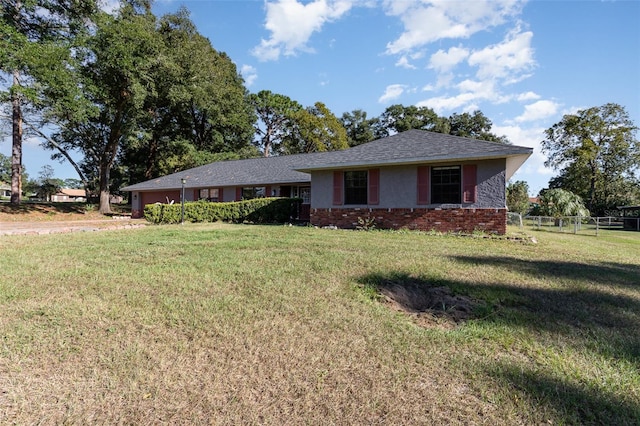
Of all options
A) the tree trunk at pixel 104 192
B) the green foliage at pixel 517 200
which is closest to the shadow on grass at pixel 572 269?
the tree trunk at pixel 104 192

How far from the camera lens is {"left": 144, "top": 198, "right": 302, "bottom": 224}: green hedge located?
1505 centimetres

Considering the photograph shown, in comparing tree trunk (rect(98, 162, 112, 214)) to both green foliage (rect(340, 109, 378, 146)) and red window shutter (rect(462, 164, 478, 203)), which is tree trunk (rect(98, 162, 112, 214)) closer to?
red window shutter (rect(462, 164, 478, 203))

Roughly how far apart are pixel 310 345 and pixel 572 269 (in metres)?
5.60

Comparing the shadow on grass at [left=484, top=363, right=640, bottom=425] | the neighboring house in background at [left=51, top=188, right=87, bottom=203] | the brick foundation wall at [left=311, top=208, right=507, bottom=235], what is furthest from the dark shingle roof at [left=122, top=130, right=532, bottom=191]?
the neighboring house in background at [left=51, top=188, right=87, bottom=203]

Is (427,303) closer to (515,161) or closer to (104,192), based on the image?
(515,161)

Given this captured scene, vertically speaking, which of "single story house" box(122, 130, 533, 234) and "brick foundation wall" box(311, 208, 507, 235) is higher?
"single story house" box(122, 130, 533, 234)

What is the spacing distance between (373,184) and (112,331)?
10.3 metres

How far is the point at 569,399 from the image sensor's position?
2135mm

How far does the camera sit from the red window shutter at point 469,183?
1059cm

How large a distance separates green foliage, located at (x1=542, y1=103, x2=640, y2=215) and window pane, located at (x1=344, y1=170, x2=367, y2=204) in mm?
32348

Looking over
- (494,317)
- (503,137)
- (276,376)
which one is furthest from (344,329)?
(503,137)

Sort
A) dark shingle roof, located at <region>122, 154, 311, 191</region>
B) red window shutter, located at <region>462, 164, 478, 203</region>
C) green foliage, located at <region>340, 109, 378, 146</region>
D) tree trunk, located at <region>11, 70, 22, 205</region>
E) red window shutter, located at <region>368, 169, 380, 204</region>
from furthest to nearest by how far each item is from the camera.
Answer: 1. green foliage, located at <region>340, 109, 378, 146</region>
2. tree trunk, located at <region>11, 70, 22, 205</region>
3. dark shingle roof, located at <region>122, 154, 311, 191</region>
4. red window shutter, located at <region>368, 169, 380, 204</region>
5. red window shutter, located at <region>462, 164, 478, 203</region>

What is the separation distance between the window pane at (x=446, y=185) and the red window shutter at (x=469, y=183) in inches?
9.0

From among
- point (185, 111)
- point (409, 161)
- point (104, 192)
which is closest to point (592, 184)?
point (409, 161)
